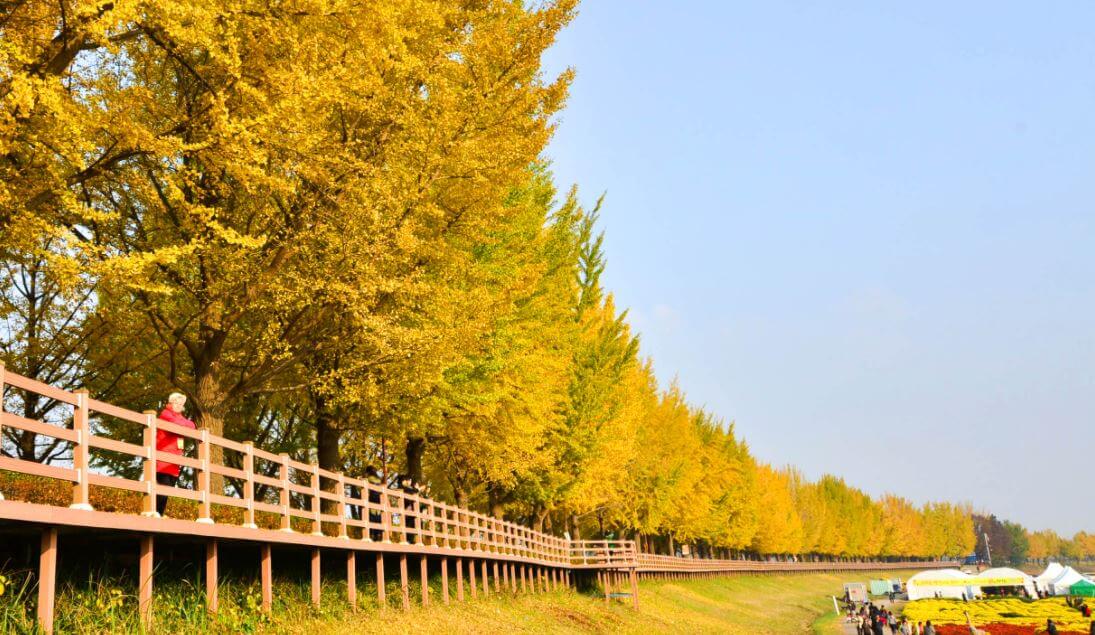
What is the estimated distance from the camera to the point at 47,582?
28.1 feet

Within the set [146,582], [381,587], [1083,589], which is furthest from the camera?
[1083,589]

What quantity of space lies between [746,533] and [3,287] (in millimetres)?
63014

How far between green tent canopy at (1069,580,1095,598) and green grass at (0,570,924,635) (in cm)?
3418

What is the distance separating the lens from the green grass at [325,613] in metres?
9.36

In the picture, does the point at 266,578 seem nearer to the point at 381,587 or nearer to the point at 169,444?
the point at 169,444

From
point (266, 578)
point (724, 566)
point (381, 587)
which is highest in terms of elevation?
point (266, 578)

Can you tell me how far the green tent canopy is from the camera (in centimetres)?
6089

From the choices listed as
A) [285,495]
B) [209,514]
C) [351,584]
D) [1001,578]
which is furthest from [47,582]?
[1001,578]

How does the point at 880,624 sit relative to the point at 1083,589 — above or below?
above

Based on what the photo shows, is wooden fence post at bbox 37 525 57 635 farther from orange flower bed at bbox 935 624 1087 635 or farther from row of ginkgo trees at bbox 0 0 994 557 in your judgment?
orange flower bed at bbox 935 624 1087 635

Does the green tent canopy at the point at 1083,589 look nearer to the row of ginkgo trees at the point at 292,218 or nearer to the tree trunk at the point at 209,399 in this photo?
the row of ginkgo trees at the point at 292,218

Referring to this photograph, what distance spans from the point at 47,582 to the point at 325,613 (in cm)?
556

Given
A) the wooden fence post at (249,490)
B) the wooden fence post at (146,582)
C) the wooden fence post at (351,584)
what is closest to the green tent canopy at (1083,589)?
the wooden fence post at (351,584)

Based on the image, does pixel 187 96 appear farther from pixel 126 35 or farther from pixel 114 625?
pixel 114 625
